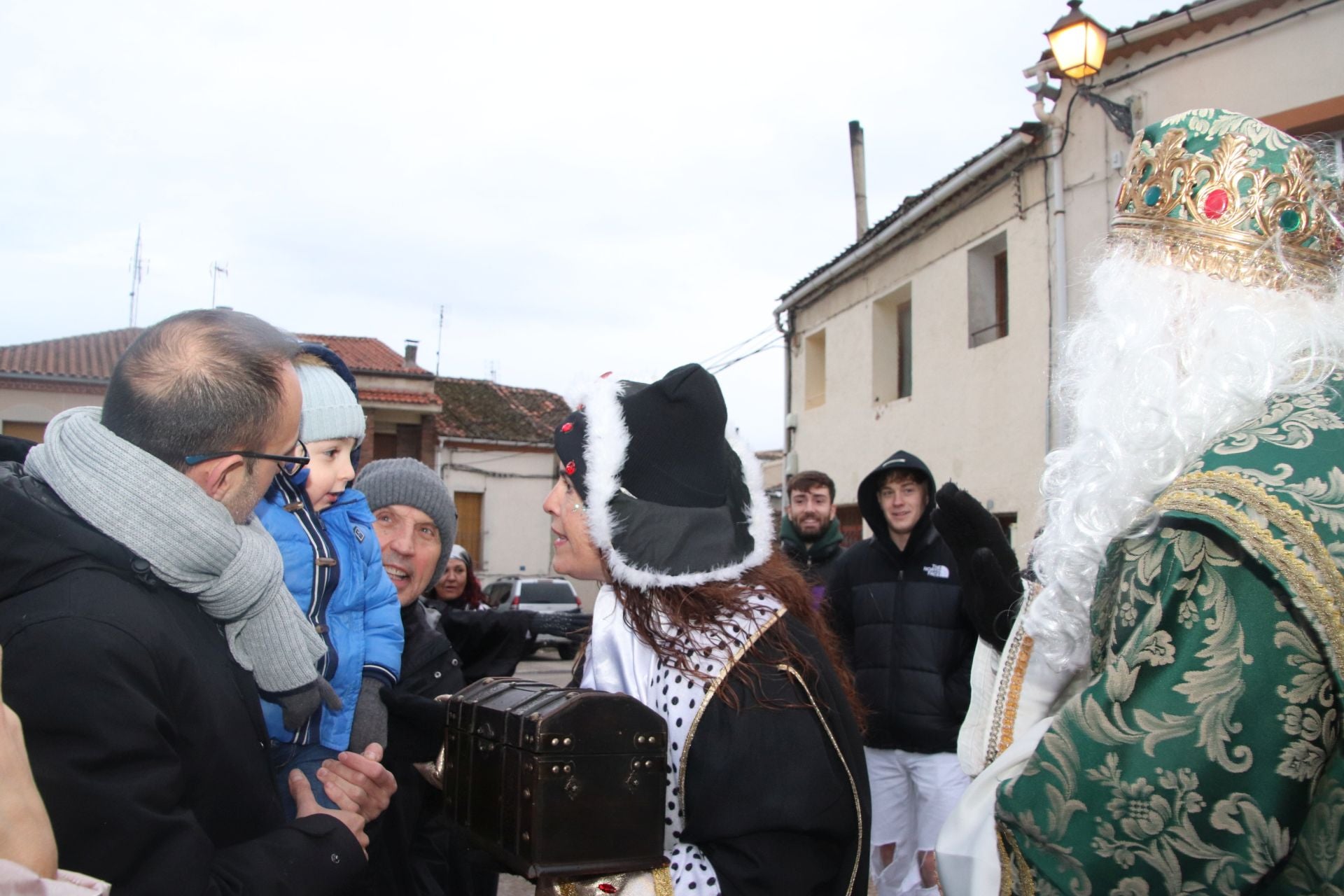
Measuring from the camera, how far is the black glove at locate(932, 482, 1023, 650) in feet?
8.39

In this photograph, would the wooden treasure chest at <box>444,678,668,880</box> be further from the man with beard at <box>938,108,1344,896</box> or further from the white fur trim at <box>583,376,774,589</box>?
the man with beard at <box>938,108,1344,896</box>

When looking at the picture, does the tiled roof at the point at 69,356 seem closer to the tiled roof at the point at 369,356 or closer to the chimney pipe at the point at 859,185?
the tiled roof at the point at 369,356

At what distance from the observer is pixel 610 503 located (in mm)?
2059

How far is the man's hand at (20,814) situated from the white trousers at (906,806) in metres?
3.88

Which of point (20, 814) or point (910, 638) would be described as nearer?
point (20, 814)

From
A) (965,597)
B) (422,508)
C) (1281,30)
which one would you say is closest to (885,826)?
(965,597)

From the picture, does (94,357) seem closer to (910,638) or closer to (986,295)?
(986,295)

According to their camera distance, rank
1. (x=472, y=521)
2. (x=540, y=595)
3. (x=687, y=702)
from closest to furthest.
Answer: (x=687, y=702) < (x=540, y=595) < (x=472, y=521)

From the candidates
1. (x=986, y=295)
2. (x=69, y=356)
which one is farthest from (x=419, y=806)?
(x=69, y=356)

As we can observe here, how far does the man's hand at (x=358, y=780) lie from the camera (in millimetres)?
2236

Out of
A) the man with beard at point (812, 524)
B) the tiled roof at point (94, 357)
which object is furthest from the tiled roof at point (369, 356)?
the man with beard at point (812, 524)

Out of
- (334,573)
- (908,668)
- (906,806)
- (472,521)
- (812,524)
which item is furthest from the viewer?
(472,521)

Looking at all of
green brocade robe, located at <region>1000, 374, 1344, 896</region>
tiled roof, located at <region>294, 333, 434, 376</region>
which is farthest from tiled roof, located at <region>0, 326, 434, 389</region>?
green brocade robe, located at <region>1000, 374, 1344, 896</region>

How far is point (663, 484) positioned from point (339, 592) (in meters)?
1.06
